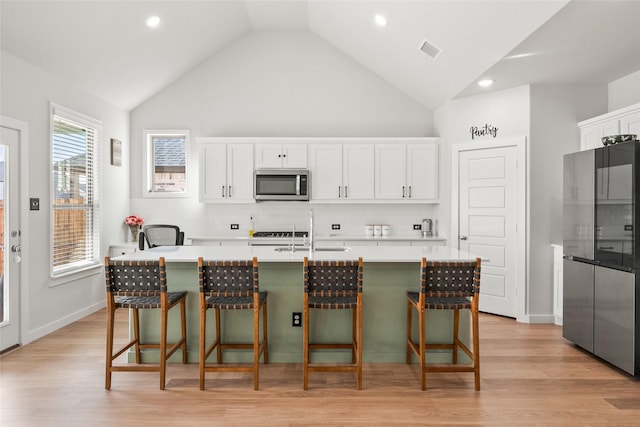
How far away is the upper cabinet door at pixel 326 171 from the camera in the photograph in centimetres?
571

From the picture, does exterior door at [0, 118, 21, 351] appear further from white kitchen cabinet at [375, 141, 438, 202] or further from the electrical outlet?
white kitchen cabinet at [375, 141, 438, 202]

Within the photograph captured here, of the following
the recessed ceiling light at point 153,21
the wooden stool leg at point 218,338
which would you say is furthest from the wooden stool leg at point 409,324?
the recessed ceiling light at point 153,21

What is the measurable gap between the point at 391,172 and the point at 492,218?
149 centimetres

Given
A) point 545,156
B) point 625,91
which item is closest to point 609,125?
point 625,91

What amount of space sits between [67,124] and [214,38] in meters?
2.22

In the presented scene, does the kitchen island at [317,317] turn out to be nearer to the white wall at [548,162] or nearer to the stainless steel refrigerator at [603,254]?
the stainless steel refrigerator at [603,254]

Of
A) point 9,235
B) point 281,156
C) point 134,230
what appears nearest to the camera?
point 9,235

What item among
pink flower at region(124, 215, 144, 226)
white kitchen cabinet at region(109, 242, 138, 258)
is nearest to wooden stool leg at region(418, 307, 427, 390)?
white kitchen cabinet at region(109, 242, 138, 258)

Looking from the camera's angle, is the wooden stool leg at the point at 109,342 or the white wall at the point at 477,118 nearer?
the wooden stool leg at the point at 109,342

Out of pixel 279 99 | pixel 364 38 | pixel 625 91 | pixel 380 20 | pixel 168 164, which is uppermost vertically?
pixel 364 38

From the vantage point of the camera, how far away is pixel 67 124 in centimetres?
459

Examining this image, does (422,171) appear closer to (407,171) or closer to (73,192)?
(407,171)

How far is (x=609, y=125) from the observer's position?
4078 millimetres

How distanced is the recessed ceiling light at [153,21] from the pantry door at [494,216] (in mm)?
3876
